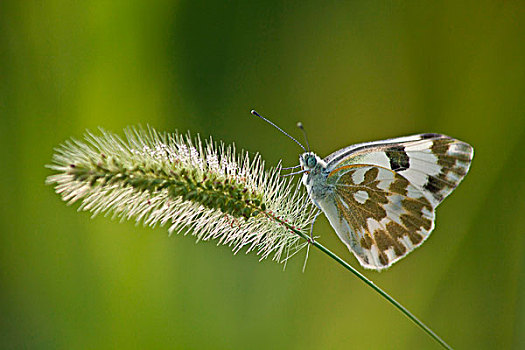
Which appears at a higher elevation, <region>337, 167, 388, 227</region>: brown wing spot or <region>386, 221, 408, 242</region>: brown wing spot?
<region>337, 167, 388, 227</region>: brown wing spot

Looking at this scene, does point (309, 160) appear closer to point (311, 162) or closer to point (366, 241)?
point (311, 162)

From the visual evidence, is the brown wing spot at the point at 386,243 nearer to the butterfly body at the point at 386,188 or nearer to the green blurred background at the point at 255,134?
the butterfly body at the point at 386,188

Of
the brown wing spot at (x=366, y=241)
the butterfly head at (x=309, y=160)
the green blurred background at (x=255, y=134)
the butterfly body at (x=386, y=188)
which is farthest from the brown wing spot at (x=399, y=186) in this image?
the green blurred background at (x=255, y=134)

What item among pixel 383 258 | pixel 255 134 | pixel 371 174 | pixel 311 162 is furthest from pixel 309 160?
pixel 255 134

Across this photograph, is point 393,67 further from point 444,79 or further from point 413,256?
point 413,256

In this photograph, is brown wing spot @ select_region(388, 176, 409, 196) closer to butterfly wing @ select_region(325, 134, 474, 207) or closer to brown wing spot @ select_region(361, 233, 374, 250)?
butterfly wing @ select_region(325, 134, 474, 207)

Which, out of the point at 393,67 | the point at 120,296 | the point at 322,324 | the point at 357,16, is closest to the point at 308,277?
the point at 322,324

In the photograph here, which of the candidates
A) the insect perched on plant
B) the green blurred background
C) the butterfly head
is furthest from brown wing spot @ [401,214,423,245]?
the green blurred background
